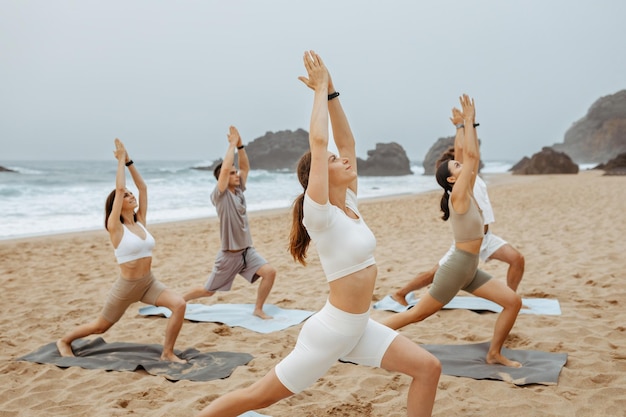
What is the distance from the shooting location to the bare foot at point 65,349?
4812mm

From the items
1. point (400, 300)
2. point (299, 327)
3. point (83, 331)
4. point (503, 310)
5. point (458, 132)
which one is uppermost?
point (458, 132)

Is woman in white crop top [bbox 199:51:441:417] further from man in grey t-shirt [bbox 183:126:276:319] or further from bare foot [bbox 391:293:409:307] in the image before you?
bare foot [bbox 391:293:409:307]

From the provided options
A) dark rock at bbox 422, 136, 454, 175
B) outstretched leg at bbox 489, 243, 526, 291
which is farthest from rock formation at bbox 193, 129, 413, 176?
outstretched leg at bbox 489, 243, 526, 291

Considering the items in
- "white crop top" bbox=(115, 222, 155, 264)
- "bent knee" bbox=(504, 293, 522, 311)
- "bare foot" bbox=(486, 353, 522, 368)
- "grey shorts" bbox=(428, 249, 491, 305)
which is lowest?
"bare foot" bbox=(486, 353, 522, 368)

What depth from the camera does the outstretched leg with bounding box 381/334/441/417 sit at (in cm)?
267

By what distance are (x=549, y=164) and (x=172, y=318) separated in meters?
49.8

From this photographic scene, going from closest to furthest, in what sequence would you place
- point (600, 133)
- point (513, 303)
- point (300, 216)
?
1. point (300, 216)
2. point (513, 303)
3. point (600, 133)

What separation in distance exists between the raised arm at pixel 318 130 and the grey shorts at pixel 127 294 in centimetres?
268

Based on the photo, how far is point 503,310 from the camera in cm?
421

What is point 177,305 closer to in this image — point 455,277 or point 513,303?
point 455,277

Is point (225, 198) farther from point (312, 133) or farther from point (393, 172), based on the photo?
point (393, 172)

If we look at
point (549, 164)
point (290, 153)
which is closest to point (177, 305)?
point (549, 164)

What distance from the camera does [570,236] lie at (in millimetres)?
10445

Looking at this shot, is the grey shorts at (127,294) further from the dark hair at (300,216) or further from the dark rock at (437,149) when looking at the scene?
the dark rock at (437,149)
